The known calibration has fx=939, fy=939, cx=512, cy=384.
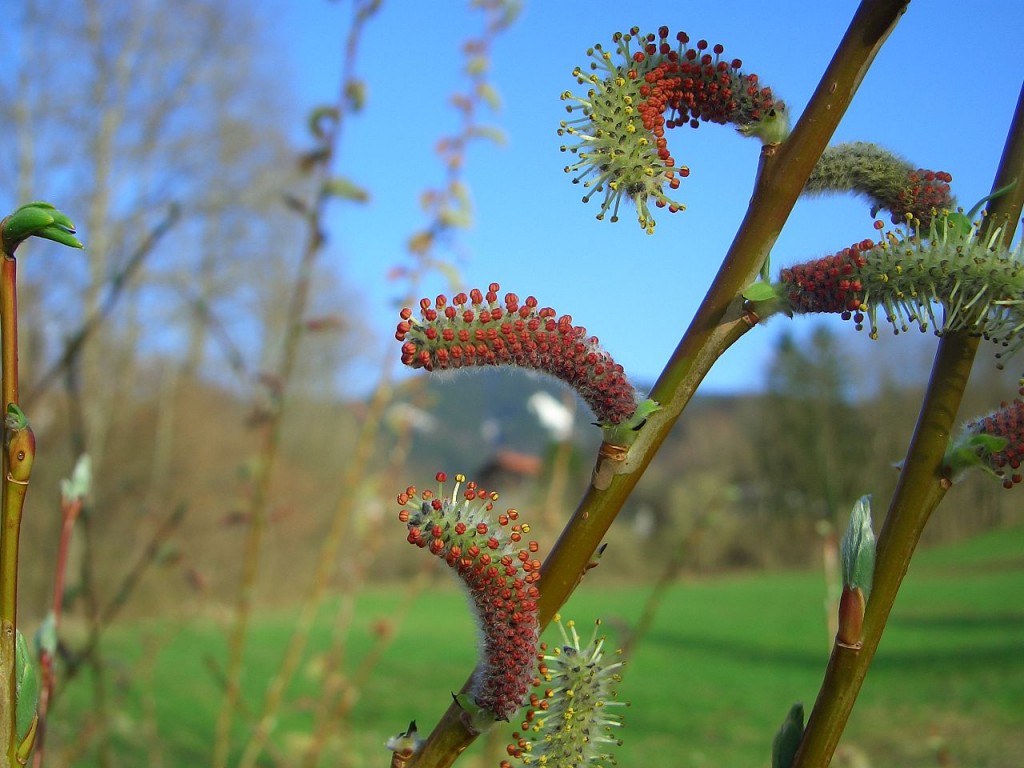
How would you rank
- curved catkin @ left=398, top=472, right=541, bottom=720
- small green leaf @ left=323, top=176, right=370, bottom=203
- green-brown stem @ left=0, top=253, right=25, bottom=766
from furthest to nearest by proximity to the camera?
small green leaf @ left=323, top=176, right=370, bottom=203 < curved catkin @ left=398, top=472, right=541, bottom=720 < green-brown stem @ left=0, top=253, right=25, bottom=766

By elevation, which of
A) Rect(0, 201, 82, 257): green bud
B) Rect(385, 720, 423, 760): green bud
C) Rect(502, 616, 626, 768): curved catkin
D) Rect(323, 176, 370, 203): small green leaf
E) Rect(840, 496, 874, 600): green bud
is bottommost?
Rect(385, 720, 423, 760): green bud

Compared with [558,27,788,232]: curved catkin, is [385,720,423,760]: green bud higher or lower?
lower

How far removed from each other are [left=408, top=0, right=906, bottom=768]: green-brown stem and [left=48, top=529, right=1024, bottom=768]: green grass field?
128 centimetres

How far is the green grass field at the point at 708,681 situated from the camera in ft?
19.3

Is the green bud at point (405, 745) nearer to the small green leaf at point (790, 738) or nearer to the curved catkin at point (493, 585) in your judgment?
the curved catkin at point (493, 585)

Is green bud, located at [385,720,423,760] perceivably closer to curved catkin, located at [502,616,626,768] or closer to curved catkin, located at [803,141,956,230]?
curved catkin, located at [502,616,626,768]

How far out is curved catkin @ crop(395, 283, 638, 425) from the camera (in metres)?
0.60

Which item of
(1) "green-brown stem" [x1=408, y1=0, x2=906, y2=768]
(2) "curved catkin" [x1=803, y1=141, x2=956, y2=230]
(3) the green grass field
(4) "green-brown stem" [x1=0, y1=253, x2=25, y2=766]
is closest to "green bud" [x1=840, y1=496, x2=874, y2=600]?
(1) "green-brown stem" [x1=408, y1=0, x2=906, y2=768]

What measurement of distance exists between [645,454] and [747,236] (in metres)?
0.16

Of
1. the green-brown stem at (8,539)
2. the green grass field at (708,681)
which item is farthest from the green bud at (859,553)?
the green grass field at (708,681)

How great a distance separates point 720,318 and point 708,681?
9597 millimetres

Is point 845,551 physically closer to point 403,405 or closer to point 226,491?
point 403,405

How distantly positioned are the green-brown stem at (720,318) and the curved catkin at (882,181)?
0.26 feet

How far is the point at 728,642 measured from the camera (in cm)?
1231
